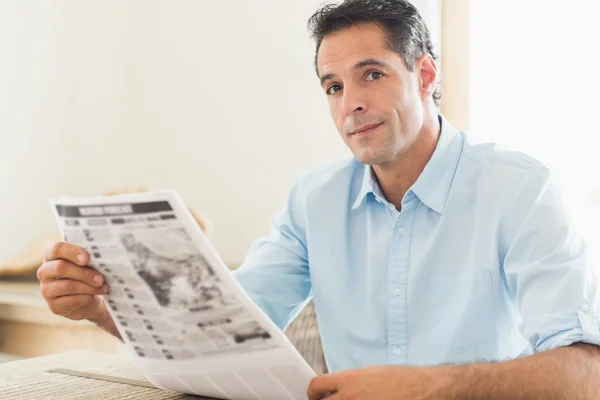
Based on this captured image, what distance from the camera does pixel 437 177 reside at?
4.13ft

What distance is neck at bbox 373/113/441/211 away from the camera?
4.29 ft

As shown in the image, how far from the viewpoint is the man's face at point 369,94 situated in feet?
4.10

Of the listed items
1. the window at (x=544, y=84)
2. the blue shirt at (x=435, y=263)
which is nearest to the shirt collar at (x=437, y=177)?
the blue shirt at (x=435, y=263)

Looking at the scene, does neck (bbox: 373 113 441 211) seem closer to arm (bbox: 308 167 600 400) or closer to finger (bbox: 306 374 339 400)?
arm (bbox: 308 167 600 400)

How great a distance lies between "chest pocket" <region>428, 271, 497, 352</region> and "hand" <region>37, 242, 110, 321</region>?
0.49 meters

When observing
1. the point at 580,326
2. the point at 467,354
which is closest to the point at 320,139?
the point at 467,354

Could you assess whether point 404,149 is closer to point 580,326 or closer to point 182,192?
point 580,326

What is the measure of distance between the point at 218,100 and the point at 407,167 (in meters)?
1.39

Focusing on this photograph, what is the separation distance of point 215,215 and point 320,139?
0.48 metres

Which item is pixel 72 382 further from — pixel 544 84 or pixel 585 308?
pixel 544 84

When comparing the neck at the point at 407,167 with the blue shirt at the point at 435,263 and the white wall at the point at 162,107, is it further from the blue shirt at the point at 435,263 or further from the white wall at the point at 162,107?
the white wall at the point at 162,107

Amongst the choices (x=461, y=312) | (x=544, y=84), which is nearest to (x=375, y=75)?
(x=461, y=312)

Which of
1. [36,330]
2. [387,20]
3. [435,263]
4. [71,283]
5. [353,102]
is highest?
[387,20]

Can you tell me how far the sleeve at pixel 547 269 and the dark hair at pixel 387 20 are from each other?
310 millimetres
